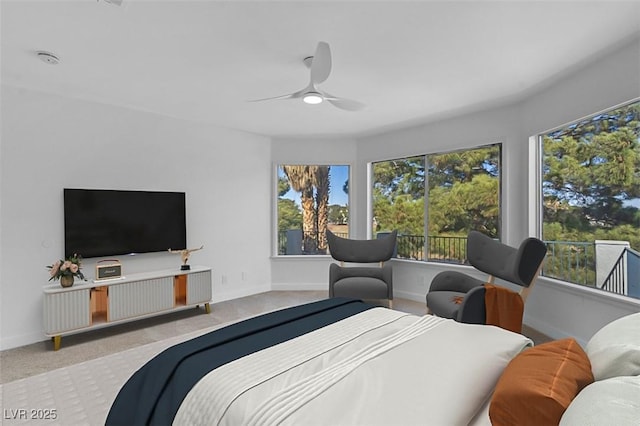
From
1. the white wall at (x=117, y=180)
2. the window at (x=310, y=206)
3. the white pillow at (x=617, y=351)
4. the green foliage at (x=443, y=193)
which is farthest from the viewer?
the window at (x=310, y=206)

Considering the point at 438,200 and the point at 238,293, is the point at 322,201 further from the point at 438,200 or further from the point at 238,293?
the point at 238,293

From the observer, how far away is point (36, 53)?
2.60m

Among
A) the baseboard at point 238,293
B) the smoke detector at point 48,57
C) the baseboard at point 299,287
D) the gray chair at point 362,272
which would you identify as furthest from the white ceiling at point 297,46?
the baseboard at point 299,287

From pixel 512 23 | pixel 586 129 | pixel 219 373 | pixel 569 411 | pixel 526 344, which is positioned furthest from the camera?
pixel 586 129

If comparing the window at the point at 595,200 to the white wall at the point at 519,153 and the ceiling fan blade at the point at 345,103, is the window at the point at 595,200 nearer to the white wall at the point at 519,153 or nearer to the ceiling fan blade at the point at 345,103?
the white wall at the point at 519,153

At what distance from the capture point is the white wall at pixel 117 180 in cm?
323

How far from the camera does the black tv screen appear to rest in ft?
11.5

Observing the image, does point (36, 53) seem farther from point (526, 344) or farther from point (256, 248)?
point (526, 344)

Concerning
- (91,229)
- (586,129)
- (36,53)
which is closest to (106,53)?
(36,53)

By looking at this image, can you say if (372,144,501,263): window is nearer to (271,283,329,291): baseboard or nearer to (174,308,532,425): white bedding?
(271,283,329,291): baseboard

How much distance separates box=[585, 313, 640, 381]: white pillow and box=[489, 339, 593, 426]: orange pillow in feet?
0.12

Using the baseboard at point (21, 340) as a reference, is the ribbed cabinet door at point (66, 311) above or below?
above

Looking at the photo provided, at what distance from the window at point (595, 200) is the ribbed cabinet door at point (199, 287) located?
3.94m

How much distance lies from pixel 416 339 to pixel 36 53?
3.42 meters
